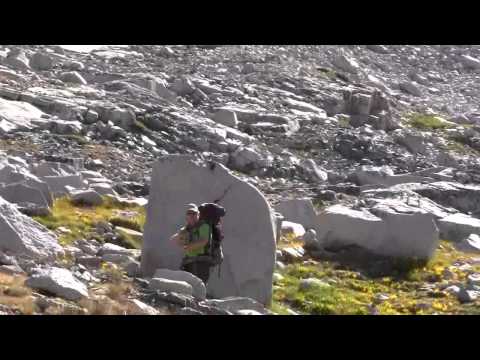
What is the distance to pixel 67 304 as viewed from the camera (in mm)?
9250

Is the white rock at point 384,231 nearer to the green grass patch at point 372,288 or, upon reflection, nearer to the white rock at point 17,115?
the green grass patch at point 372,288

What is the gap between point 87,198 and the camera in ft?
55.5

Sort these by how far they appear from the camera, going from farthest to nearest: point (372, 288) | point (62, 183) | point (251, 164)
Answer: point (251, 164) < point (62, 183) < point (372, 288)

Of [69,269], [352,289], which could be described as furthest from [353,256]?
[69,269]

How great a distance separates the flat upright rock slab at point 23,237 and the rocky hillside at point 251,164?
0.10 feet

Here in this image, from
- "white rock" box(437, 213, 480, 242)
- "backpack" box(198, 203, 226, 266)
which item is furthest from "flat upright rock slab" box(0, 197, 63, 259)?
"white rock" box(437, 213, 480, 242)

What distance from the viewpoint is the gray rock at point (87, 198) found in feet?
55.2

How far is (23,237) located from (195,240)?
2.75 metres

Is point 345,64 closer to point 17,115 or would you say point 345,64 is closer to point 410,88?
point 410,88

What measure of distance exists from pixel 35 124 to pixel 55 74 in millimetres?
6744

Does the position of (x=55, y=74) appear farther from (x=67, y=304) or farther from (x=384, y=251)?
(x=67, y=304)

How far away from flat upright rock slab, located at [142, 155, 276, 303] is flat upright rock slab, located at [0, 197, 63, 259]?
1508 millimetres

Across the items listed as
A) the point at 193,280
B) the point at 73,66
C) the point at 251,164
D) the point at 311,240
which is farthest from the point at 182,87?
the point at 193,280

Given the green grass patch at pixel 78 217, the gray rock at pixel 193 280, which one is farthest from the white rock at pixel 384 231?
the gray rock at pixel 193 280
